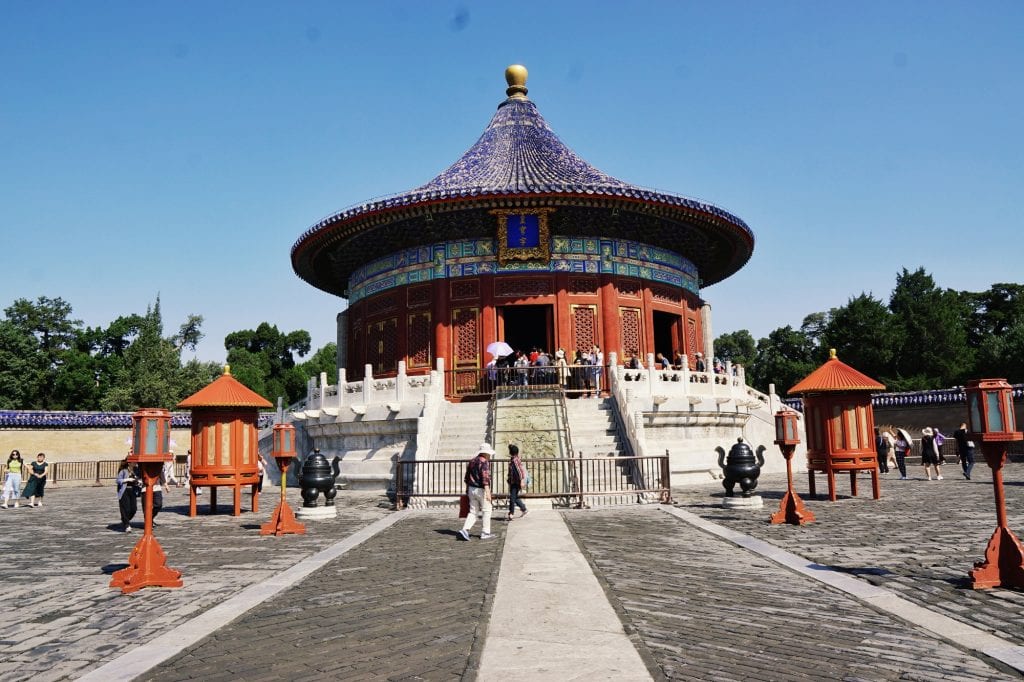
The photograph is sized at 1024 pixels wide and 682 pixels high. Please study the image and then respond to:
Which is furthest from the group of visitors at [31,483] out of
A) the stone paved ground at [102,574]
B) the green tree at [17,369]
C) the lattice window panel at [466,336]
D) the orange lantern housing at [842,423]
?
the green tree at [17,369]

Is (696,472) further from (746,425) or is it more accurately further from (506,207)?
(506,207)

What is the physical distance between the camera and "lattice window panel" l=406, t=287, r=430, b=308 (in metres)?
23.8

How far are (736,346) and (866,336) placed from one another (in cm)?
2056

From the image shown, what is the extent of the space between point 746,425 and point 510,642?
18.4 metres

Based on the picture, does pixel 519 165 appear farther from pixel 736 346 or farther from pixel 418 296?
pixel 736 346

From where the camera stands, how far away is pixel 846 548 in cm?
855

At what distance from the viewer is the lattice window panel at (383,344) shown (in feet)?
80.2

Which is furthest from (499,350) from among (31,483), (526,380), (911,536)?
(911,536)

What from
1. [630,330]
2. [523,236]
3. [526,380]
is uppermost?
[523,236]

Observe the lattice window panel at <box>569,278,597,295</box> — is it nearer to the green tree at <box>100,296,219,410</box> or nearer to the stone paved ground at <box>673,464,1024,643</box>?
the stone paved ground at <box>673,464,1024,643</box>

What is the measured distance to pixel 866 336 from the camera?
155 feet

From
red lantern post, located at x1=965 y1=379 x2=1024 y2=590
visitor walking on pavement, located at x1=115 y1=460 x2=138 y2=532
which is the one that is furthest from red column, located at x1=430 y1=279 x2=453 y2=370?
red lantern post, located at x1=965 y1=379 x2=1024 y2=590

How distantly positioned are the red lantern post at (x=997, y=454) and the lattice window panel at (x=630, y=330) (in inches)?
639

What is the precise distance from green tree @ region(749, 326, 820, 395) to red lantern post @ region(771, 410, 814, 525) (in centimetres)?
4270
